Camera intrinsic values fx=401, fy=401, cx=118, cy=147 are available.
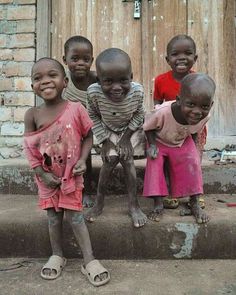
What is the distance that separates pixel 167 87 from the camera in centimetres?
317

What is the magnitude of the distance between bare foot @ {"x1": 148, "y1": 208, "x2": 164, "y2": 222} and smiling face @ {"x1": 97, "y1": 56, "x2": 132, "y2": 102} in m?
0.78

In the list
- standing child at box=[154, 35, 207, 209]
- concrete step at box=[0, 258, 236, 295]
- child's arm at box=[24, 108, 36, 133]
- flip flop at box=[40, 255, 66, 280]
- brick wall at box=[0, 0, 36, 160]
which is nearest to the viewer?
concrete step at box=[0, 258, 236, 295]

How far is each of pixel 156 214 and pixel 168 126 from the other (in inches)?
22.9

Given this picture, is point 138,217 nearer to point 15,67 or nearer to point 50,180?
point 50,180

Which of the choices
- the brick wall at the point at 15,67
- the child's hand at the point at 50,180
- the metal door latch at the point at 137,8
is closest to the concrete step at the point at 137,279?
the child's hand at the point at 50,180

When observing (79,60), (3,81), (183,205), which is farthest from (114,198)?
(3,81)

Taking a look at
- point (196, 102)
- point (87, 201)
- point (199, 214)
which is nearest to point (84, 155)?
point (87, 201)

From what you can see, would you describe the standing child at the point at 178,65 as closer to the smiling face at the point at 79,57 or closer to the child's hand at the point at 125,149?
the child's hand at the point at 125,149

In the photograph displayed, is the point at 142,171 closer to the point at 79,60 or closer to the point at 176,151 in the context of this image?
the point at 176,151

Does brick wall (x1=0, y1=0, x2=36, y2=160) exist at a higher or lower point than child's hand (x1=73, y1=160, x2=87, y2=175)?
higher

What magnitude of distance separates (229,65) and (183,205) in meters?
2.31

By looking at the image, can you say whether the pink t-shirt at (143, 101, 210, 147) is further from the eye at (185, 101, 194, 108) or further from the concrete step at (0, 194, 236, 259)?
the concrete step at (0, 194, 236, 259)

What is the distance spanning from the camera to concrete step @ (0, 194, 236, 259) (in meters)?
2.51

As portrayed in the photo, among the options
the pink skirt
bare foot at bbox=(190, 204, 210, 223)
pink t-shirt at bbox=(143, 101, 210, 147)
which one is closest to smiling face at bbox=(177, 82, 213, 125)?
pink t-shirt at bbox=(143, 101, 210, 147)
